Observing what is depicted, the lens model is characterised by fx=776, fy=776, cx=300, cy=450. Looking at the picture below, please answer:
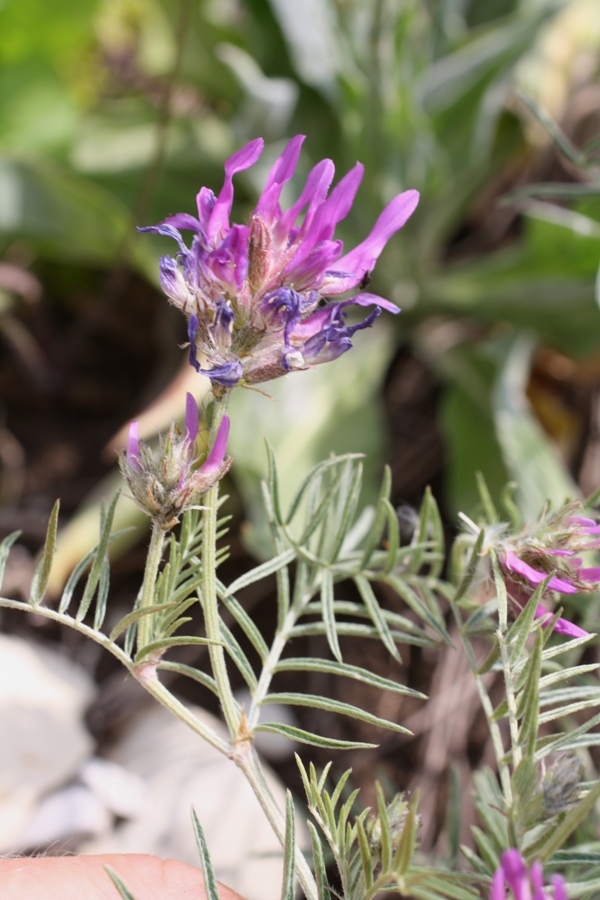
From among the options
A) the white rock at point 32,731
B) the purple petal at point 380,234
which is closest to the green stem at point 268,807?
the purple petal at point 380,234

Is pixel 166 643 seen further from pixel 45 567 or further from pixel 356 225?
pixel 356 225

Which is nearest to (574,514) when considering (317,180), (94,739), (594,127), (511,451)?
(317,180)

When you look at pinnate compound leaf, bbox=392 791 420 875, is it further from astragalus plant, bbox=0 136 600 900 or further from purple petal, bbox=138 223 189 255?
purple petal, bbox=138 223 189 255

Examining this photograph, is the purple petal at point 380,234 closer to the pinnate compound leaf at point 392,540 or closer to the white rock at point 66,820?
the pinnate compound leaf at point 392,540

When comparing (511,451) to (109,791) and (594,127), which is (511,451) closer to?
(109,791)

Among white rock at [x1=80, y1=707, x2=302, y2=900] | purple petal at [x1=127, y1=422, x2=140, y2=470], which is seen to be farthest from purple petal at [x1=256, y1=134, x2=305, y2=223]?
→ white rock at [x1=80, y1=707, x2=302, y2=900]

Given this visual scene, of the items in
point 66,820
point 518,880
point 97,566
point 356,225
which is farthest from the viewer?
point 356,225

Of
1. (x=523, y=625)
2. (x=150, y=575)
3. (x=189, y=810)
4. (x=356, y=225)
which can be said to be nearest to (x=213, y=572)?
(x=150, y=575)
